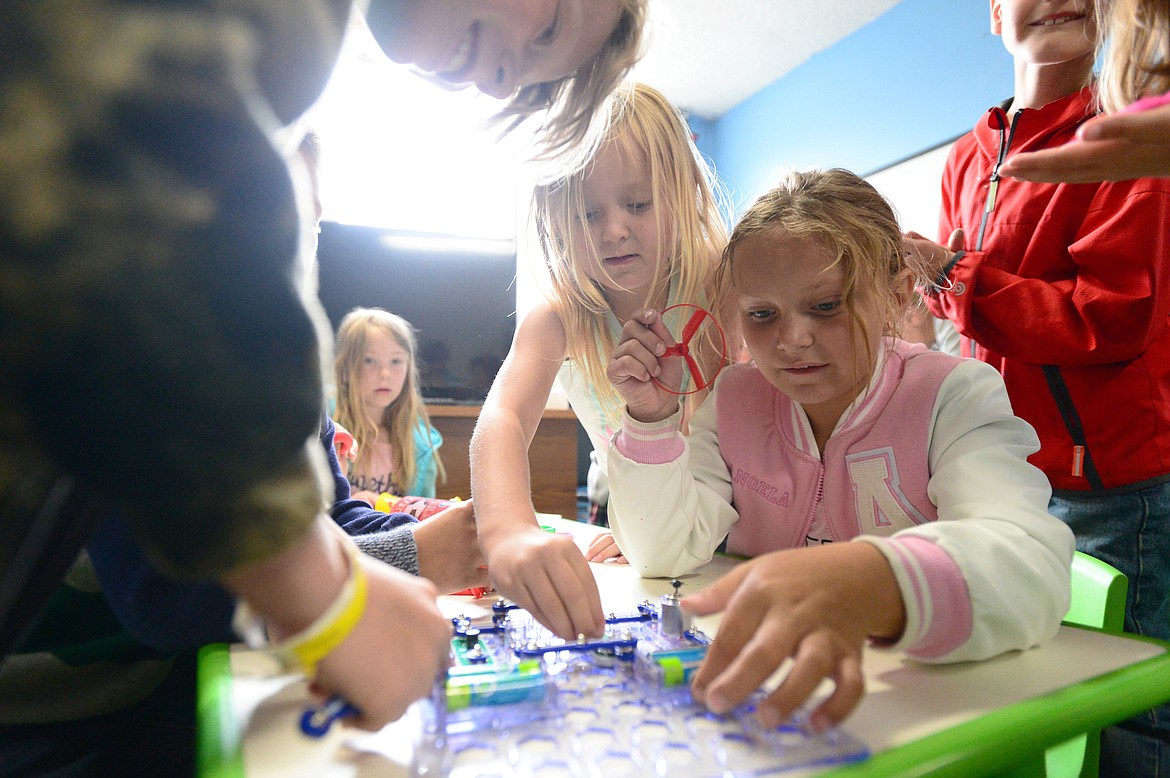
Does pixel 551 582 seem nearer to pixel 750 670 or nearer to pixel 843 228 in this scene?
pixel 750 670

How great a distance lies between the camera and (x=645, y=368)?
0.76m

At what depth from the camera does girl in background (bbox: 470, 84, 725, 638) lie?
942 millimetres

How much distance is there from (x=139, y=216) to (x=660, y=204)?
0.78 m

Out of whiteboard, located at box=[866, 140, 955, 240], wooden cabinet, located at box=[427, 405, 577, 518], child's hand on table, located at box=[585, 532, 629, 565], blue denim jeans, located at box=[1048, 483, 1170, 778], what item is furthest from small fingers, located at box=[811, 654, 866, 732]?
whiteboard, located at box=[866, 140, 955, 240]

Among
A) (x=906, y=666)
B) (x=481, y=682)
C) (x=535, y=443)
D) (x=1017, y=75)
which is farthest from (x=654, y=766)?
(x=535, y=443)

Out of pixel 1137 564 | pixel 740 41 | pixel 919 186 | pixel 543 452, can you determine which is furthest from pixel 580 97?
pixel 740 41

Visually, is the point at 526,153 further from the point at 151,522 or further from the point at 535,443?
the point at 535,443

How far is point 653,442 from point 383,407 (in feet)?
4.69

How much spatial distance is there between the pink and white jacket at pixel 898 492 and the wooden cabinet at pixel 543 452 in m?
1.51

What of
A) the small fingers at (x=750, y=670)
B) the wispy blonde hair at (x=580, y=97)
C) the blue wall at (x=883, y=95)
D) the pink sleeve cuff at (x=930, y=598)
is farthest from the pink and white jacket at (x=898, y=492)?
the blue wall at (x=883, y=95)

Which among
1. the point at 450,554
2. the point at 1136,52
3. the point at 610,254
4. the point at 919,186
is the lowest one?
the point at 450,554

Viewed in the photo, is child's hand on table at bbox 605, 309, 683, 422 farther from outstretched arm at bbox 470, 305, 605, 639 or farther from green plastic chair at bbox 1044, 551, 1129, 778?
green plastic chair at bbox 1044, 551, 1129, 778

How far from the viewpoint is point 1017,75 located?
43.4 inches

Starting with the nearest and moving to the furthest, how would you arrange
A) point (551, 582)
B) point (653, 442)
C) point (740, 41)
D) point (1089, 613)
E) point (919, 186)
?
point (551, 582), point (1089, 613), point (653, 442), point (919, 186), point (740, 41)
